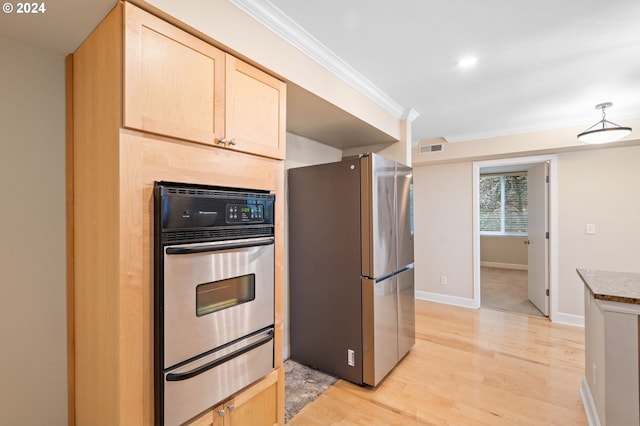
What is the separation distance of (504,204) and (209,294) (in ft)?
26.3

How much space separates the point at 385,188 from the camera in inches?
96.8

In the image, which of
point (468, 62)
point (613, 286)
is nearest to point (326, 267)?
point (613, 286)

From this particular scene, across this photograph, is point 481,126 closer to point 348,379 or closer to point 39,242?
point 348,379

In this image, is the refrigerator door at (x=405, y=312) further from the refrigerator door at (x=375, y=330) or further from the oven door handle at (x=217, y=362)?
the oven door handle at (x=217, y=362)

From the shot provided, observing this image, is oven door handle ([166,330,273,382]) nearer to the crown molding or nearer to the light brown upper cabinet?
the light brown upper cabinet

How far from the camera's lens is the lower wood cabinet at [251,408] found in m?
1.44

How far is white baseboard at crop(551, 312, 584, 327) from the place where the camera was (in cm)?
376

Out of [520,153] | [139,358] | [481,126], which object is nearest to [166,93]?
[139,358]

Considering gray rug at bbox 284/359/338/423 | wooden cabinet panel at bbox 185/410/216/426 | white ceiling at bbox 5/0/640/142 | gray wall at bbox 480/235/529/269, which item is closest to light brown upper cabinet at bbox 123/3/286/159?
white ceiling at bbox 5/0/640/142

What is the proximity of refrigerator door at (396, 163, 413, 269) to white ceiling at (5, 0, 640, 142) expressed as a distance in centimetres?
79

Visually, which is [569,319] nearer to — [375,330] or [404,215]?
[404,215]

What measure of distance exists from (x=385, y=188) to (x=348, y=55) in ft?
3.42

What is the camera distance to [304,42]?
6.23 feet

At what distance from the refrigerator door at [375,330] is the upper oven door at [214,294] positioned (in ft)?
2.97
